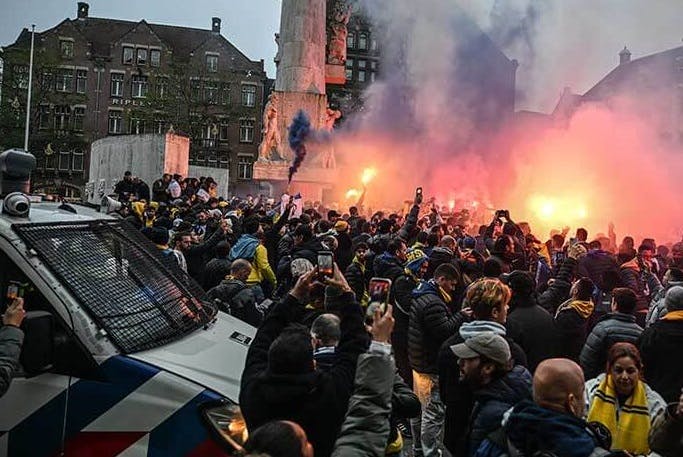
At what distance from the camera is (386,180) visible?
1249 inches

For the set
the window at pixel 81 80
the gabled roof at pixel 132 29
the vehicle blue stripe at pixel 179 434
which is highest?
the gabled roof at pixel 132 29

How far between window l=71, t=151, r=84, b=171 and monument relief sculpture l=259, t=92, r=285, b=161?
31.7 metres

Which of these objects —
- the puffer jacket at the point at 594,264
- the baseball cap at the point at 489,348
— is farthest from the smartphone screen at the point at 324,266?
the puffer jacket at the point at 594,264

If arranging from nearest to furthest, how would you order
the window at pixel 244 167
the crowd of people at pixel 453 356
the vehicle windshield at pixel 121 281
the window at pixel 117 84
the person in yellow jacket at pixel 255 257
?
the crowd of people at pixel 453 356
the vehicle windshield at pixel 121 281
the person in yellow jacket at pixel 255 257
the window at pixel 117 84
the window at pixel 244 167

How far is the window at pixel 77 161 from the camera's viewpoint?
162 ft

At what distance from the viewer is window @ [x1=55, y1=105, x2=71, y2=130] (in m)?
48.7

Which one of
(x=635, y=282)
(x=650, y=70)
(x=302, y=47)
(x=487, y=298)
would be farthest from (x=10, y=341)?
(x=650, y=70)

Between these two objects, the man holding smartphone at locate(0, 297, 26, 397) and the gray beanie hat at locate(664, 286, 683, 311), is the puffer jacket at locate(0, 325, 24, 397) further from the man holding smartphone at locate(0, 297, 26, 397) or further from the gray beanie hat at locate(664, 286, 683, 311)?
the gray beanie hat at locate(664, 286, 683, 311)

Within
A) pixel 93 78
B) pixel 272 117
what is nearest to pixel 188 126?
pixel 93 78

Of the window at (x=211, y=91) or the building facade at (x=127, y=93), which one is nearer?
the building facade at (x=127, y=93)

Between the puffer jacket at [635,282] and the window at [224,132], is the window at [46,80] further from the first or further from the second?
the puffer jacket at [635,282]

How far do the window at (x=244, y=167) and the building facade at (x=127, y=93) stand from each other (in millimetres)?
83

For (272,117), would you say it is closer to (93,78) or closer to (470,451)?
(470,451)

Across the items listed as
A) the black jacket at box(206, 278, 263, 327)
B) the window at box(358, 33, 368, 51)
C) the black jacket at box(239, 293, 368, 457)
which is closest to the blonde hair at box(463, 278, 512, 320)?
the black jacket at box(239, 293, 368, 457)
